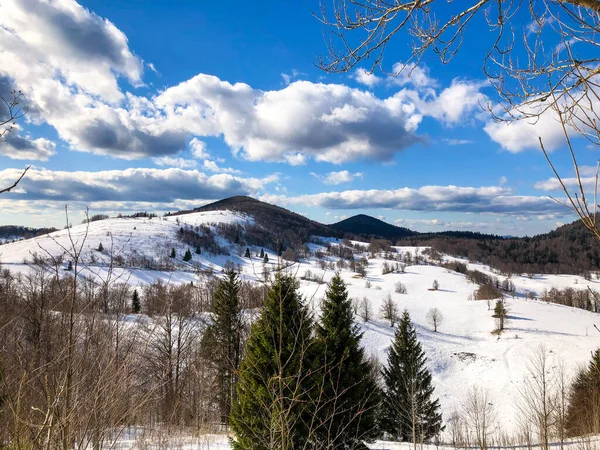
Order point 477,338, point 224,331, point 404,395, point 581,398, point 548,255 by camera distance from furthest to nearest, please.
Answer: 1. point 548,255
2. point 477,338
3. point 224,331
4. point 404,395
5. point 581,398

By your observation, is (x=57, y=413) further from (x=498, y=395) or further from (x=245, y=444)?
(x=498, y=395)

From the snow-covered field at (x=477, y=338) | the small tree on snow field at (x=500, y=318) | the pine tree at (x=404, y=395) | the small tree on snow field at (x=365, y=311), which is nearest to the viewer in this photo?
the pine tree at (x=404, y=395)

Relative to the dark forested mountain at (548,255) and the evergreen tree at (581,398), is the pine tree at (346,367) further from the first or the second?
the dark forested mountain at (548,255)

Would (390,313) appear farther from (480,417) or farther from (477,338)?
(480,417)

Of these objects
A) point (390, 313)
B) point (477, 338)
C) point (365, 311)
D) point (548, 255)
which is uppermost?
point (548, 255)

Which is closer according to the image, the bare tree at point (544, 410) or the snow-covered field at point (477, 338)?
the bare tree at point (544, 410)

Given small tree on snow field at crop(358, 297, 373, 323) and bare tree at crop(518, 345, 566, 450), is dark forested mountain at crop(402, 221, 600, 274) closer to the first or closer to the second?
small tree on snow field at crop(358, 297, 373, 323)

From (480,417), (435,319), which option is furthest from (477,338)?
(480,417)

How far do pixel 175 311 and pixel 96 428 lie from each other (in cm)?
2363

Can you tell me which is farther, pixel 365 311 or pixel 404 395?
pixel 365 311

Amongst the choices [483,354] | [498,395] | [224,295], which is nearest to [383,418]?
[224,295]

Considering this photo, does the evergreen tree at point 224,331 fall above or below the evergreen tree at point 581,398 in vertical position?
above

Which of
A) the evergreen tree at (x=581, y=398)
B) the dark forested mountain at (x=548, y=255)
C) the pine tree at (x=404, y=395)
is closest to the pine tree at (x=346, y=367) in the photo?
the pine tree at (x=404, y=395)

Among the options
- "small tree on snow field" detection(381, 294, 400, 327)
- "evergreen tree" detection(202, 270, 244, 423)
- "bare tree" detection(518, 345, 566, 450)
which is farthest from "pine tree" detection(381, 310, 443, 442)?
"small tree on snow field" detection(381, 294, 400, 327)
